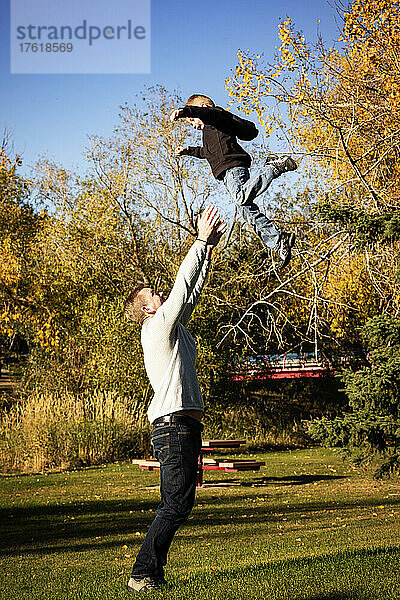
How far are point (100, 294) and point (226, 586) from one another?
17121mm

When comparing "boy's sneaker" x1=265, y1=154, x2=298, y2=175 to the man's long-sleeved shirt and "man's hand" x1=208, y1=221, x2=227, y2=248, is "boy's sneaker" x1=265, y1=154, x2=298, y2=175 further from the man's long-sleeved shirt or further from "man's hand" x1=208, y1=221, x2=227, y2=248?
the man's long-sleeved shirt

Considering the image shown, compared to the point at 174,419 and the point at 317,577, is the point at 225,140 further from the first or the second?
the point at 317,577

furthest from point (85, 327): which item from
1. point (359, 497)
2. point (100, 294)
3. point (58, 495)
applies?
point (359, 497)

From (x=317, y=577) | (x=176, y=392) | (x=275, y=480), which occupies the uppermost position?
(x=176, y=392)

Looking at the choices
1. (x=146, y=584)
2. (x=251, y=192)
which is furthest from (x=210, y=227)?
(x=146, y=584)

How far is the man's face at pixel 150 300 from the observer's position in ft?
16.1

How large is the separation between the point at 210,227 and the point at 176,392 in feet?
3.27

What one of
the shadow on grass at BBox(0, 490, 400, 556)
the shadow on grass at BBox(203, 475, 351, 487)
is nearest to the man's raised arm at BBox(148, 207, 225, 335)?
the shadow on grass at BBox(0, 490, 400, 556)

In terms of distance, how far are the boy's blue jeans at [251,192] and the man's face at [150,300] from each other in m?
0.77

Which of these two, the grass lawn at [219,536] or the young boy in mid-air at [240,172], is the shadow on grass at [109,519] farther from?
the young boy in mid-air at [240,172]

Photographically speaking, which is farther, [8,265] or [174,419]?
[8,265]

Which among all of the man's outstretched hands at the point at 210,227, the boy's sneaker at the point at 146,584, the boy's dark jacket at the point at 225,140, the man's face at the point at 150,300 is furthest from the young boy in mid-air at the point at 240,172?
the boy's sneaker at the point at 146,584

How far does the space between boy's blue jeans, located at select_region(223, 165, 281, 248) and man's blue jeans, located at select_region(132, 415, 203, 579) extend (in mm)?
1299

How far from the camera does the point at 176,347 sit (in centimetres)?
469
